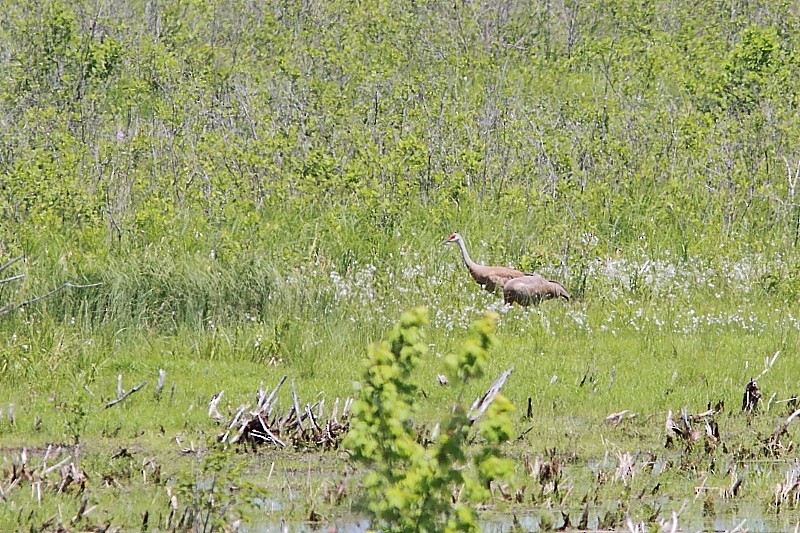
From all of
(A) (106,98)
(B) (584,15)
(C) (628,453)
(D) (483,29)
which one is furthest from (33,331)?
(B) (584,15)

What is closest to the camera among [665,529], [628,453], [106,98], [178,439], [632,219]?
[665,529]

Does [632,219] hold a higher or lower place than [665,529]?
lower

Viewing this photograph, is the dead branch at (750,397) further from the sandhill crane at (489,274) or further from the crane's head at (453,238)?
the crane's head at (453,238)

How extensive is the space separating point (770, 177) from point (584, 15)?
7.52m

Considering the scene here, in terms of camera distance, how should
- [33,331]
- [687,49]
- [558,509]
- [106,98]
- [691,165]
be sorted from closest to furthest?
[558,509] → [33,331] → [691,165] → [106,98] → [687,49]

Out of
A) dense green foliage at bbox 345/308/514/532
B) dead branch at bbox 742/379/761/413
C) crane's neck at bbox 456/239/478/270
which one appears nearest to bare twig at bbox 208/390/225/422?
dead branch at bbox 742/379/761/413

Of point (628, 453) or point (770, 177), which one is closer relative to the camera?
point (628, 453)

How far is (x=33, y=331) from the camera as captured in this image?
1015 cm

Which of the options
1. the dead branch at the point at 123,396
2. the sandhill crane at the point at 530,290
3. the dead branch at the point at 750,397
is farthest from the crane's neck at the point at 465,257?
the dead branch at the point at 123,396

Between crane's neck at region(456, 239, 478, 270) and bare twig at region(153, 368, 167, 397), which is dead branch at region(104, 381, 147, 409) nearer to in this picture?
bare twig at region(153, 368, 167, 397)

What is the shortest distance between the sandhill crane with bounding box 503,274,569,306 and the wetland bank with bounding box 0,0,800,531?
0.16 m

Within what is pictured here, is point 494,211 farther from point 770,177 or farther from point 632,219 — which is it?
point 770,177

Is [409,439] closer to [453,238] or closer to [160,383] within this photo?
[160,383]

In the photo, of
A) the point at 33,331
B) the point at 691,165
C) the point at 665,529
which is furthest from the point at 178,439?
the point at 691,165
